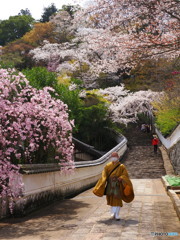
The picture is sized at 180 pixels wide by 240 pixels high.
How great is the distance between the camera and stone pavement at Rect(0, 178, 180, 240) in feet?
22.7

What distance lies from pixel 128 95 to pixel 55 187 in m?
26.5

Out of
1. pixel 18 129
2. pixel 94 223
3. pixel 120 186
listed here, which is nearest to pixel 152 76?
pixel 18 129

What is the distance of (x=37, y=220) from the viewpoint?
364 inches

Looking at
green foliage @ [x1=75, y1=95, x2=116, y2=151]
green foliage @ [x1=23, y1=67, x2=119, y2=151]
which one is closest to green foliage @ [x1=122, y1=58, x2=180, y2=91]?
green foliage @ [x1=23, y1=67, x2=119, y2=151]

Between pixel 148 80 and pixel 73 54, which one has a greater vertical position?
pixel 73 54

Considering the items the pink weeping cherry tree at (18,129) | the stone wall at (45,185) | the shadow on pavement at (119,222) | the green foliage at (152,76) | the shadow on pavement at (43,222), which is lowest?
the shadow on pavement at (43,222)

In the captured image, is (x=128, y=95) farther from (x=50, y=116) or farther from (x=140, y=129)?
(x=50, y=116)

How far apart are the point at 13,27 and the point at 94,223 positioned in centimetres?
6795

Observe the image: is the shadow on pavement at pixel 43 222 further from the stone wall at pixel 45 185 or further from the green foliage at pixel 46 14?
the green foliage at pixel 46 14

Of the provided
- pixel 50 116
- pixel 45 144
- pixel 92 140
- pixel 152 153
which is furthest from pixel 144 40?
pixel 92 140

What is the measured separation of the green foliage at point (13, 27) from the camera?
228ft

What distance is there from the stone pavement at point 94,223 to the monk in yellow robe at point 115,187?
39 centimetres

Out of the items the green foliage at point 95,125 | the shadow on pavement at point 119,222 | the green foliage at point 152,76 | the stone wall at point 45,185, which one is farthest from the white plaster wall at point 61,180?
the green foliage at point 152,76

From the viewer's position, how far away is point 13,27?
233 ft
